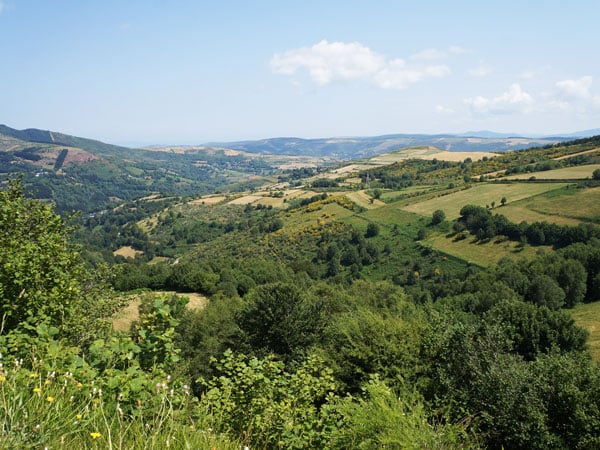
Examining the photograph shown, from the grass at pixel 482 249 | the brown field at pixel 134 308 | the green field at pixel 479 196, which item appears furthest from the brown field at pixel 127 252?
the grass at pixel 482 249

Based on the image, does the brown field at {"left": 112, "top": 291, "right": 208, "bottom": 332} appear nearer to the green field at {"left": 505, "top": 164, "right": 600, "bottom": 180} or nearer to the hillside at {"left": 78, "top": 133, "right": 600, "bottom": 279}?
the hillside at {"left": 78, "top": 133, "right": 600, "bottom": 279}

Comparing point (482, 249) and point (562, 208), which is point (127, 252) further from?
point (562, 208)

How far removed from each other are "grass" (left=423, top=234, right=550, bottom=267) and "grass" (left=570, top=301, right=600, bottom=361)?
69.6 ft

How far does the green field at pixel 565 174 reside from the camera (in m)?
103

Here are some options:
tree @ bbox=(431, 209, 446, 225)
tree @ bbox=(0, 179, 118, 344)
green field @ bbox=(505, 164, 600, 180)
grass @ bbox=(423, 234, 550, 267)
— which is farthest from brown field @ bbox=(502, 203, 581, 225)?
tree @ bbox=(0, 179, 118, 344)

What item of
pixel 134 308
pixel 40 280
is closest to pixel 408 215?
pixel 134 308

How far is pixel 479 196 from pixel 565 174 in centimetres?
2586

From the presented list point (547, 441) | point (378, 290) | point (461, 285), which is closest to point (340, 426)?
point (547, 441)

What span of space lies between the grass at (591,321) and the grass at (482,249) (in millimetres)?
21228

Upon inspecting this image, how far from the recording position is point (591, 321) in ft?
150

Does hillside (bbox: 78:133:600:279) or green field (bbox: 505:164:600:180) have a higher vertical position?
green field (bbox: 505:164:600:180)

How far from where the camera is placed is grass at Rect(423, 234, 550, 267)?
7812cm

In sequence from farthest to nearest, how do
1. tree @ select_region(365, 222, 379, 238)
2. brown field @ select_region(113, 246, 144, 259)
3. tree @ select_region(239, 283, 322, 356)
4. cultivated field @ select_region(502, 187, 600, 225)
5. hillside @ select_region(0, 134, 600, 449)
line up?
brown field @ select_region(113, 246, 144, 259)
tree @ select_region(365, 222, 379, 238)
cultivated field @ select_region(502, 187, 600, 225)
tree @ select_region(239, 283, 322, 356)
hillside @ select_region(0, 134, 600, 449)

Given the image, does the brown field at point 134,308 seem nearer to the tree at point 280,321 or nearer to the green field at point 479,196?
the tree at point 280,321
